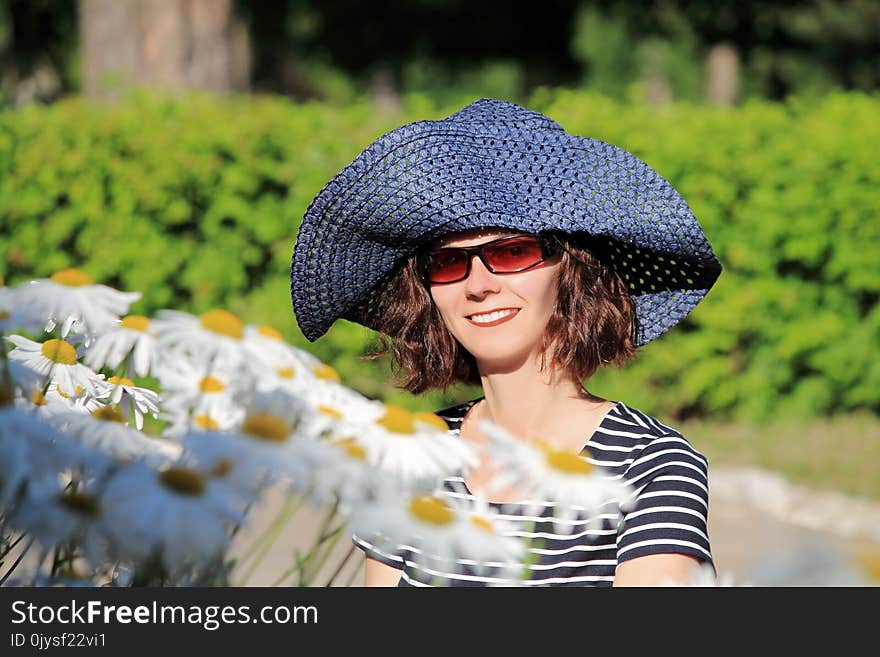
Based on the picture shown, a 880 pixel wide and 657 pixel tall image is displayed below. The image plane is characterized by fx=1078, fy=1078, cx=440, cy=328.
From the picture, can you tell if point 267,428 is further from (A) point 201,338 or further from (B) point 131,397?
(B) point 131,397

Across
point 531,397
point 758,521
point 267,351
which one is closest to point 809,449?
point 758,521

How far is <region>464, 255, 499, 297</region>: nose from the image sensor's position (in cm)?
191

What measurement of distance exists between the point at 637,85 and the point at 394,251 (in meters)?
4.57

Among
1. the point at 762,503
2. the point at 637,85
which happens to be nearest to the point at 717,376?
the point at 762,503

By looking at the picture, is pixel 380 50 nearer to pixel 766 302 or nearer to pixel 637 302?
pixel 766 302

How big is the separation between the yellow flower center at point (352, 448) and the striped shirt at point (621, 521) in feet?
2.19

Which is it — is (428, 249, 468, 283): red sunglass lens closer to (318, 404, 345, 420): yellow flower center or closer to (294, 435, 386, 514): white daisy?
(318, 404, 345, 420): yellow flower center

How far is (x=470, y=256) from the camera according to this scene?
1931 mm

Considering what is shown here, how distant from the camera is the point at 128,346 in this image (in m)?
0.99

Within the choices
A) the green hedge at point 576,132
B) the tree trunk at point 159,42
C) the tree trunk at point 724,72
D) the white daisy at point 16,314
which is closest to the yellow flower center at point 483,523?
the white daisy at point 16,314

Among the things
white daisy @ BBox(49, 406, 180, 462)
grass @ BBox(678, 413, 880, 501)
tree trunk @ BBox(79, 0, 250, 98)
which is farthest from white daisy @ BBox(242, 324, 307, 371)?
tree trunk @ BBox(79, 0, 250, 98)

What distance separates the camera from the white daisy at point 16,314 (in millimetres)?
960

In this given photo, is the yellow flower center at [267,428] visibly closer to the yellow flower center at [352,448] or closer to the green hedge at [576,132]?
the yellow flower center at [352,448]

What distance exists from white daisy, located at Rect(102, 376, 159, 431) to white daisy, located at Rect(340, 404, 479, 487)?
329mm
